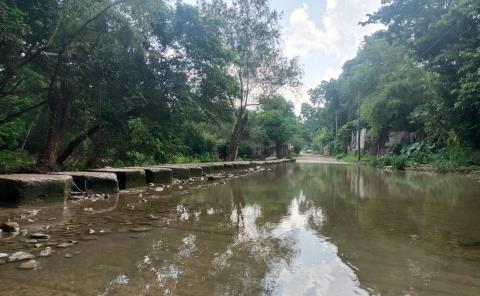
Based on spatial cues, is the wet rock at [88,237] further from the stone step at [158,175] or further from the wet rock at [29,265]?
the stone step at [158,175]

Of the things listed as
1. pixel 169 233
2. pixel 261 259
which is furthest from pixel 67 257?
pixel 261 259

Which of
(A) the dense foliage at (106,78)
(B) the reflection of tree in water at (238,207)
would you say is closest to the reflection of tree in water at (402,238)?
(B) the reflection of tree in water at (238,207)

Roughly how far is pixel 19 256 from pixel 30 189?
80.6 inches

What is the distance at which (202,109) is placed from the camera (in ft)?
32.8

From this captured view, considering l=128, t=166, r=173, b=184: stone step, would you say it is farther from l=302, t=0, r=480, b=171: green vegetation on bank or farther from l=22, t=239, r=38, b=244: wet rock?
l=302, t=0, r=480, b=171: green vegetation on bank

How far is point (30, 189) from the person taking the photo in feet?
13.7

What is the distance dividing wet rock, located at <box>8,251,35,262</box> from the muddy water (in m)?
0.08

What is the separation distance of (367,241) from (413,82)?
83.7ft

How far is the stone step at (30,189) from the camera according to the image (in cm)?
407

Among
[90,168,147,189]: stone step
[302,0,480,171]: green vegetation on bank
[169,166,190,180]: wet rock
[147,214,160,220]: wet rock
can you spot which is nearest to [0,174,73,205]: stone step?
[147,214,160,220]: wet rock

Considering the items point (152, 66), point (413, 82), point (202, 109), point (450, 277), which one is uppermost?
point (413, 82)

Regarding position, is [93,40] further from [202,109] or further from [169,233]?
[169,233]

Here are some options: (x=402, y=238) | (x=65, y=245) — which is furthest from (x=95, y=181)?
(x=402, y=238)

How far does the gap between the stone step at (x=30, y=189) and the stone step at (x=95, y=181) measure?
29.1 inches
